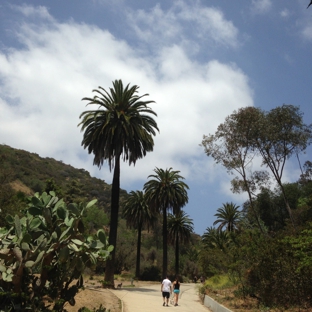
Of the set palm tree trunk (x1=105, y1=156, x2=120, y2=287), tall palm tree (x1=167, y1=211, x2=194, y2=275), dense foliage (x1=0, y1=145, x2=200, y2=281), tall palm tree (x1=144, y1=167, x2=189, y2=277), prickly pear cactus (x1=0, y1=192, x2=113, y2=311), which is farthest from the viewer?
tall palm tree (x1=167, y1=211, x2=194, y2=275)

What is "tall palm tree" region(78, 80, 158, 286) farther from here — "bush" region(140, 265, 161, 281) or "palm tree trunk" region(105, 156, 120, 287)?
"bush" region(140, 265, 161, 281)

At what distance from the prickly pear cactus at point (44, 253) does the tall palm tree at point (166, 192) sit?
36158 mm

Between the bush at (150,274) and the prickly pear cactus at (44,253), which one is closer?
the prickly pear cactus at (44,253)

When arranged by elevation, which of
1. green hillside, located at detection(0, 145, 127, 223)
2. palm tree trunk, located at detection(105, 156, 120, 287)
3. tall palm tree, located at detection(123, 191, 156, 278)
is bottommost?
palm tree trunk, located at detection(105, 156, 120, 287)

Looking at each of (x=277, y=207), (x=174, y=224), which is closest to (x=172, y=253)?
(x=174, y=224)

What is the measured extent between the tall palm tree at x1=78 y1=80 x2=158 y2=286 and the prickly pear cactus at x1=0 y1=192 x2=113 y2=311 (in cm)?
1931

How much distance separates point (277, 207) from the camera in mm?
53594

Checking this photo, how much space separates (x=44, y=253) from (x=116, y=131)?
69.6ft

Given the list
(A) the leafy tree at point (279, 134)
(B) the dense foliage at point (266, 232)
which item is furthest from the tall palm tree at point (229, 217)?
(A) the leafy tree at point (279, 134)

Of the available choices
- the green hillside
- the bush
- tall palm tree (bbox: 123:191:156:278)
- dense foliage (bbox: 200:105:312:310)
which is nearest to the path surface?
dense foliage (bbox: 200:105:312:310)

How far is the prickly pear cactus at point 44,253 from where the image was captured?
8.03 metres

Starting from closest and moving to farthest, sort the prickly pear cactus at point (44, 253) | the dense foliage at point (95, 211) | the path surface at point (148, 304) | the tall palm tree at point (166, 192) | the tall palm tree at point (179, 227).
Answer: the prickly pear cactus at point (44, 253) < the path surface at point (148, 304) < the dense foliage at point (95, 211) < the tall palm tree at point (166, 192) < the tall palm tree at point (179, 227)

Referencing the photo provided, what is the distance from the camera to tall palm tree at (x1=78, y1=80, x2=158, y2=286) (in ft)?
93.7

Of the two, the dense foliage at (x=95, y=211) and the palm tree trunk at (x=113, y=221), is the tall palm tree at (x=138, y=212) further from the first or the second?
the palm tree trunk at (x=113, y=221)
